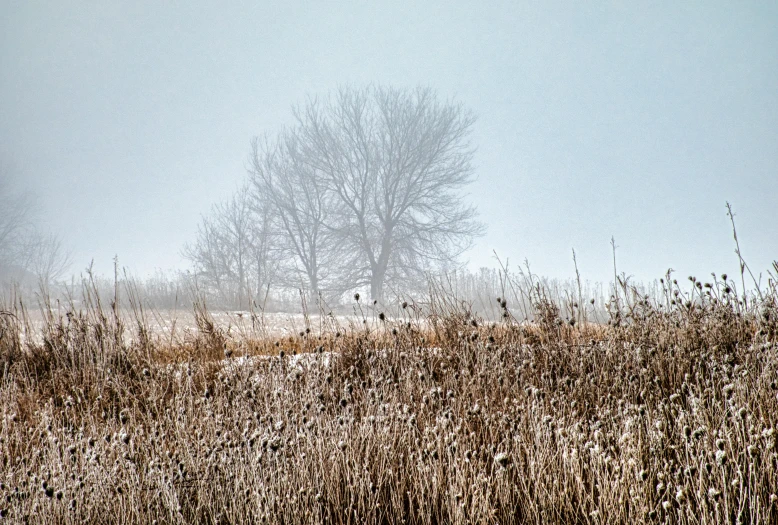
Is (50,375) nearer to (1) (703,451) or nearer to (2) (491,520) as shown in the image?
(2) (491,520)

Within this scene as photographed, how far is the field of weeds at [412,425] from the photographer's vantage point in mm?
2234

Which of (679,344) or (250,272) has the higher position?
(250,272)

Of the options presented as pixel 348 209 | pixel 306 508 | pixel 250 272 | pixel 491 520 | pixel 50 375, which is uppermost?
pixel 348 209

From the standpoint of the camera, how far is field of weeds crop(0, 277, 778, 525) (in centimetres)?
223

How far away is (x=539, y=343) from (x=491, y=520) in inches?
138

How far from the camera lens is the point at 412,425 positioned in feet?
9.75

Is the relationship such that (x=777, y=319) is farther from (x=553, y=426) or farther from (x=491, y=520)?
(x=491, y=520)

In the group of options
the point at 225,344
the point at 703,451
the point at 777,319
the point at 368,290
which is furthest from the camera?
the point at 368,290

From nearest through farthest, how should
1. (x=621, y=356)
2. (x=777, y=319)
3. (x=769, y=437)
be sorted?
(x=769, y=437)
(x=621, y=356)
(x=777, y=319)

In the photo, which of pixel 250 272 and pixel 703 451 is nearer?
pixel 703 451

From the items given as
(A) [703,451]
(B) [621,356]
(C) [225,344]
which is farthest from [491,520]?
(C) [225,344]

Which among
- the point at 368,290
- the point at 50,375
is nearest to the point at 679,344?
the point at 50,375

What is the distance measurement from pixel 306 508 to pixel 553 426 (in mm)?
1831

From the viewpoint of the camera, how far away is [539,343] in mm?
5398
